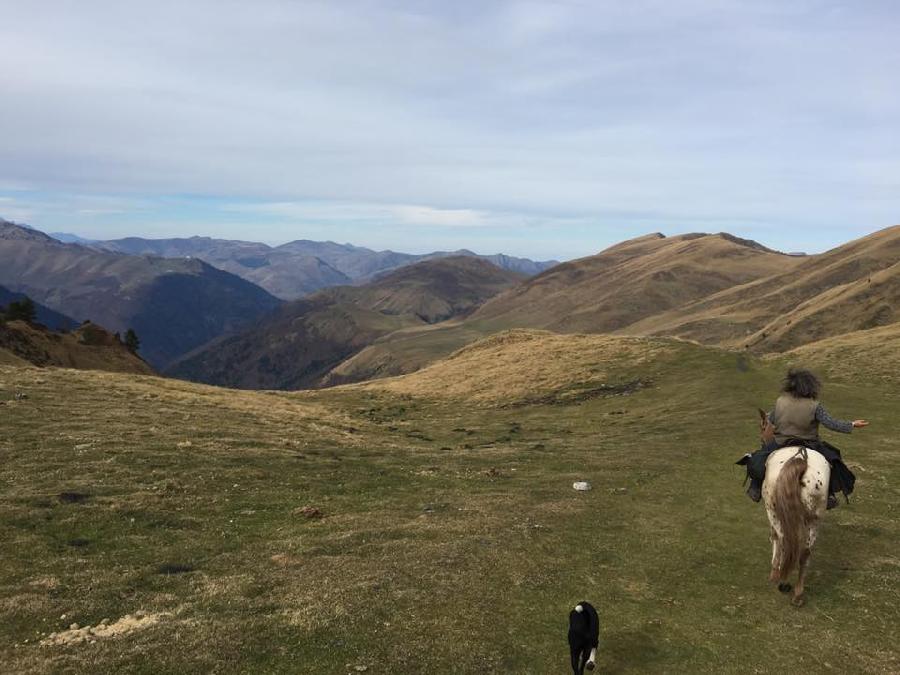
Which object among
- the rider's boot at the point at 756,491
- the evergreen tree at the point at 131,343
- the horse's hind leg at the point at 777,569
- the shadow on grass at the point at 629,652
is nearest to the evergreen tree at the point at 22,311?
the evergreen tree at the point at 131,343

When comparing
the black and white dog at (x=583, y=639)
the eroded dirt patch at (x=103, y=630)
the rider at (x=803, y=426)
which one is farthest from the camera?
the rider at (x=803, y=426)

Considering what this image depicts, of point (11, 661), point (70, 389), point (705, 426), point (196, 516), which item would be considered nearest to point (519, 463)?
point (705, 426)

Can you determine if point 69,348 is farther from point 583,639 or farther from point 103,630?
point 583,639

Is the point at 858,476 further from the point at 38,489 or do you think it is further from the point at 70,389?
the point at 70,389

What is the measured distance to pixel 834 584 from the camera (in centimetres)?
1379

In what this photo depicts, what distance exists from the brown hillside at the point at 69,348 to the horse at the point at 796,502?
66550mm

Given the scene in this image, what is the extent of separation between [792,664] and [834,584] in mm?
4156

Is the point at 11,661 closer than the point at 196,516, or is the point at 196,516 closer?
the point at 11,661

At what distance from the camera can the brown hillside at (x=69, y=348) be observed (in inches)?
2493

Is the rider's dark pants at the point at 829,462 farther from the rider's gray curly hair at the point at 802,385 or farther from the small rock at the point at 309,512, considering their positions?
the small rock at the point at 309,512

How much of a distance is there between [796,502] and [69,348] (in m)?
80.3

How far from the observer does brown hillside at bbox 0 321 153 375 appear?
63.3 metres

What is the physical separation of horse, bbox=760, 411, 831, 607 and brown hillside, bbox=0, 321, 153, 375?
66.6 meters

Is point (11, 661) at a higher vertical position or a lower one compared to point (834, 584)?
lower
